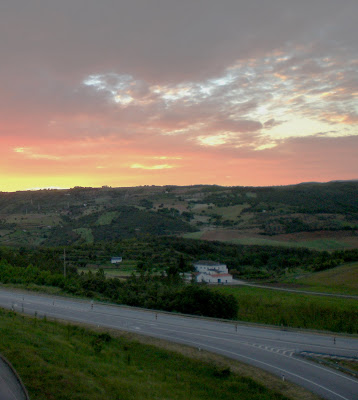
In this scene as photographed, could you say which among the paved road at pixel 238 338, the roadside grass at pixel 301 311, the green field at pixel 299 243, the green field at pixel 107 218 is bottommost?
the roadside grass at pixel 301 311

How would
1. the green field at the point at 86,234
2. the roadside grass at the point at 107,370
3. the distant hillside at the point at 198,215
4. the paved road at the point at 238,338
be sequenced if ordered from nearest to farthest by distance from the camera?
the roadside grass at the point at 107,370 → the paved road at the point at 238,338 → the distant hillside at the point at 198,215 → the green field at the point at 86,234

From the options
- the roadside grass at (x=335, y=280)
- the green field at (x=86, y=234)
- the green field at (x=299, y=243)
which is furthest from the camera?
the green field at (x=86, y=234)

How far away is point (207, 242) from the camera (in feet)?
258

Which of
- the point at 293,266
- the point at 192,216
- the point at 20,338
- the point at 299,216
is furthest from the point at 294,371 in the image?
the point at 192,216

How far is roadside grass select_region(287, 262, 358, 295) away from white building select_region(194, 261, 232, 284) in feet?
26.1

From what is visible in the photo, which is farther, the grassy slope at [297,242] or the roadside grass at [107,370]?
the grassy slope at [297,242]

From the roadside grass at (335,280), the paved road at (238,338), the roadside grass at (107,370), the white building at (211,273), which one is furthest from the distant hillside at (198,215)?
the roadside grass at (107,370)

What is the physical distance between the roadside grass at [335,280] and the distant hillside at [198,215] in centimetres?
2121

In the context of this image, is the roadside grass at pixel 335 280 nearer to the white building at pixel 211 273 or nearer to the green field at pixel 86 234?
the white building at pixel 211 273

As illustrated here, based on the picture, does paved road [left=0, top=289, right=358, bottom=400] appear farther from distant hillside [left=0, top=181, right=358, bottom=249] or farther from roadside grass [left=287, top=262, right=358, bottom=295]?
distant hillside [left=0, top=181, right=358, bottom=249]

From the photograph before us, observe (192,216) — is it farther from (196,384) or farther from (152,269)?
(196,384)

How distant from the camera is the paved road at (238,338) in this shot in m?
15.3

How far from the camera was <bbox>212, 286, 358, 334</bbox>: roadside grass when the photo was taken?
1230 inches

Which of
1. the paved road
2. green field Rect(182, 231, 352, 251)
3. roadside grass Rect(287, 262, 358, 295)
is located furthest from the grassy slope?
the paved road
